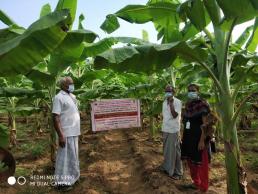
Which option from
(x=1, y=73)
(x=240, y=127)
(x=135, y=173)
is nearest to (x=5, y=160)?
(x=1, y=73)

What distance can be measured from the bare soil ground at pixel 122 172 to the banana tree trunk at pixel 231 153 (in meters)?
1.04

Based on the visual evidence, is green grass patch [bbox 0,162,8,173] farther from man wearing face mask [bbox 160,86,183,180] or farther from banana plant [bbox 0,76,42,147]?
man wearing face mask [bbox 160,86,183,180]

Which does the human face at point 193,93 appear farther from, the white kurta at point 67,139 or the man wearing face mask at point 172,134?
the white kurta at point 67,139

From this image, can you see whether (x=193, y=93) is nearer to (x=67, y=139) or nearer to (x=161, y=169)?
(x=161, y=169)

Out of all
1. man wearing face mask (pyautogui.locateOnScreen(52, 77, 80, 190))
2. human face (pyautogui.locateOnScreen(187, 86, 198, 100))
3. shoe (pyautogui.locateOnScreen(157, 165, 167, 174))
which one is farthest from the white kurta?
human face (pyautogui.locateOnScreen(187, 86, 198, 100))

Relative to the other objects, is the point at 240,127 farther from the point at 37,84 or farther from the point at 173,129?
the point at 37,84

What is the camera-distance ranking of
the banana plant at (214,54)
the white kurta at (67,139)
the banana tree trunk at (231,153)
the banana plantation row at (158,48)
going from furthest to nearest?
1. the white kurta at (67,139)
2. the banana tree trunk at (231,153)
3. the banana plant at (214,54)
4. the banana plantation row at (158,48)

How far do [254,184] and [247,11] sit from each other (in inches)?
123

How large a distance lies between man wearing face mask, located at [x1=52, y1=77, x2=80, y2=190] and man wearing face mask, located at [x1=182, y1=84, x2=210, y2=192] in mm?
1730

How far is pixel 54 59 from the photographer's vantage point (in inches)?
217

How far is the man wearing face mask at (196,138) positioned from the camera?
204 inches

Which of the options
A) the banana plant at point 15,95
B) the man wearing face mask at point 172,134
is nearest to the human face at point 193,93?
the man wearing face mask at point 172,134

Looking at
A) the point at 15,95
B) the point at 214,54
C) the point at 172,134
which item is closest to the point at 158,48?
the point at 214,54

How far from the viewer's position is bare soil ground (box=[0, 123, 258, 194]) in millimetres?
5410
